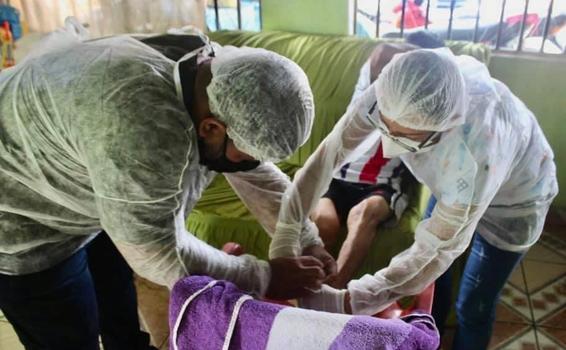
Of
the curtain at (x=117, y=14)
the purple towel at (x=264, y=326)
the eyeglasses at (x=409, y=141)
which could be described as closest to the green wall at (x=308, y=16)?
the curtain at (x=117, y=14)

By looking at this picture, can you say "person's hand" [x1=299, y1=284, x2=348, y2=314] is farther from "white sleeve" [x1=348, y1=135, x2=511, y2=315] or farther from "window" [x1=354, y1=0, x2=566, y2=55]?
"window" [x1=354, y1=0, x2=566, y2=55]

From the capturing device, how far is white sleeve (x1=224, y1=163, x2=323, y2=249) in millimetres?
1241

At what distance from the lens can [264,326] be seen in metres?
0.77

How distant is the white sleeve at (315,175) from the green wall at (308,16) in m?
1.15

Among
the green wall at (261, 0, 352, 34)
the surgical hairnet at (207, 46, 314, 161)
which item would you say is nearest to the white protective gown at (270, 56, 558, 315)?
the surgical hairnet at (207, 46, 314, 161)

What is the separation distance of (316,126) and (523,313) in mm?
1067

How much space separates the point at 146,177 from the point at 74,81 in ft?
0.67

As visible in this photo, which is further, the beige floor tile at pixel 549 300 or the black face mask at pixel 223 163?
the beige floor tile at pixel 549 300

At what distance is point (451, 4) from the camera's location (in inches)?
90.0

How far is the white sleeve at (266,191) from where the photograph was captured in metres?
1.24

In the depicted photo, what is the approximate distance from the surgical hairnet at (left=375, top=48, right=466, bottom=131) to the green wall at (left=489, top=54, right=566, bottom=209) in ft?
4.27

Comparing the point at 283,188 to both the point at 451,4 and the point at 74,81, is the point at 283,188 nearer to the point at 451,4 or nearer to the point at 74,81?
the point at 74,81

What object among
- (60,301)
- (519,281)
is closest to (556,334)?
(519,281)

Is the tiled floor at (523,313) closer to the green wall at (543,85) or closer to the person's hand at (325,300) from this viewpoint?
the green wall at (543,85)
